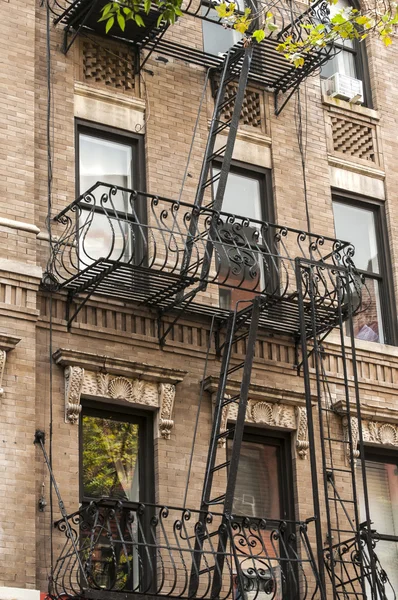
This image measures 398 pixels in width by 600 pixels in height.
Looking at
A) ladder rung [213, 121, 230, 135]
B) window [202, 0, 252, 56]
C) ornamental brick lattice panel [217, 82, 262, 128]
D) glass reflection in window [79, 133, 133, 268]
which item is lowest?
glass reflection in window [79, 133, 133, 268]

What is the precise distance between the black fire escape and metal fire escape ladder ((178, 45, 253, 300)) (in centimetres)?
3

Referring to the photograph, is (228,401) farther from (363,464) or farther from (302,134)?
(302,134)

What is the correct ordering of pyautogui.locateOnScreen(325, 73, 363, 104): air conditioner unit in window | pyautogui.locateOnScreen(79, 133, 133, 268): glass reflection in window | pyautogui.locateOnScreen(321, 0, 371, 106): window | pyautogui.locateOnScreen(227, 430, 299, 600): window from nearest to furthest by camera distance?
pyautogui.locateOnScreen(227, 430, 299, 600): window < pyautogui.locateOnScreen(79, 133, 133, 268): glass reflection in window < pyautogui.locateOnScreen(325, 73, 363, 104): air conditioner unit in window < pyautogui.locateOnScreen(321, 0, 371, 106): window

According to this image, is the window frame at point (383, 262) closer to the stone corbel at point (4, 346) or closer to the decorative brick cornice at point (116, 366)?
the decorative brick cornice at point (116, 366)

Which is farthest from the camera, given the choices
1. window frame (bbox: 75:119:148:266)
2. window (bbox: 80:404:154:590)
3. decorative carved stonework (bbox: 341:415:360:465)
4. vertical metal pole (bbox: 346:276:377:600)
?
decorative carved stonework (bbox: 341:415:360:465)

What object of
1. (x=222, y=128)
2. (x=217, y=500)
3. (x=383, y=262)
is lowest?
(x=217, y=500)

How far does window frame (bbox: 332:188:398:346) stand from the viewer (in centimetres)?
1806

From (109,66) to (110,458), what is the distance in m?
5.51

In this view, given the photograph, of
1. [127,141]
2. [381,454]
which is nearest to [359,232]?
[381,454]

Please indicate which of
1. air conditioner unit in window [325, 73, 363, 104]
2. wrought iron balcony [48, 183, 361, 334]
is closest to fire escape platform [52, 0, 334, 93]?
air conditioner unit in window [325, 73, 363, 104]

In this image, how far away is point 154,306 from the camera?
51.1ft

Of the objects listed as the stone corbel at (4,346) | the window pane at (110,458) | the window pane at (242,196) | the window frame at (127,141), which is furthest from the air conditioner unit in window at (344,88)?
the stone corbel at (4,346)

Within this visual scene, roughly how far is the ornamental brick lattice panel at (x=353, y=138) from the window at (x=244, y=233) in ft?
5.18

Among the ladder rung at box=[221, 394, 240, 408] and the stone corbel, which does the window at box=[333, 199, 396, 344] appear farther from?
the stone corbel
